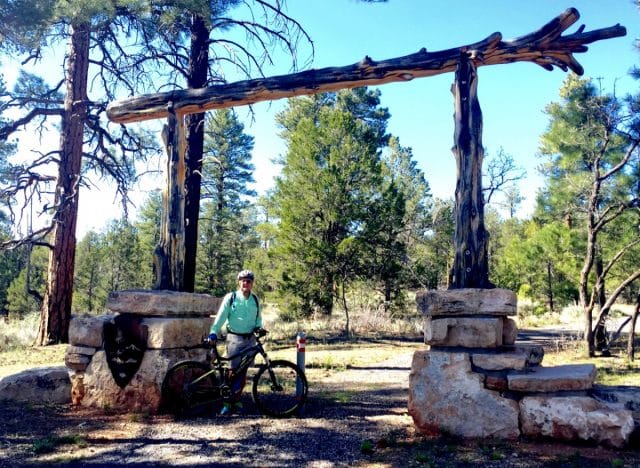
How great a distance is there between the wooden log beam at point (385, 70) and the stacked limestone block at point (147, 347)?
271 centimetres

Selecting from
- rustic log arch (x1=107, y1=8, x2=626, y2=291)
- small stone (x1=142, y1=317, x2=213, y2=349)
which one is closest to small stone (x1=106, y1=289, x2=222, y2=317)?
small stone (x1=142, y1=317, x2=213, y2=349)

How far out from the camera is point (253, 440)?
15.7ft

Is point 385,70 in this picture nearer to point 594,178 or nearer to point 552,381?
point 552,381

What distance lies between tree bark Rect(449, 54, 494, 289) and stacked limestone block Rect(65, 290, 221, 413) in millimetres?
3280

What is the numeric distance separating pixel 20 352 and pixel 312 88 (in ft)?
28.7

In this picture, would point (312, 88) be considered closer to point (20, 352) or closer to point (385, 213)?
point (20, 352)

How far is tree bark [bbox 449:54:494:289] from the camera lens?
17.6 ft

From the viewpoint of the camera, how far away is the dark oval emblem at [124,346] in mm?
5977

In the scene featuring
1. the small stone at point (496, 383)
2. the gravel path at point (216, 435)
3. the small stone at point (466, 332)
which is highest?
the small stone at point (466, 332)

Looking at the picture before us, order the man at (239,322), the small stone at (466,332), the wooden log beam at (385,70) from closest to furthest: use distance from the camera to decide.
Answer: the small stone at (466,332), the wooden log beam at (385,70), the man at (239,322)

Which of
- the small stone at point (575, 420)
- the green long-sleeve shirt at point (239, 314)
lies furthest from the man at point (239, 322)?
the small stone at point (575, 420)

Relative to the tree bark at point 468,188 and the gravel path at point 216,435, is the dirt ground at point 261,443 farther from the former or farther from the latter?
the tree bark at point 468,188

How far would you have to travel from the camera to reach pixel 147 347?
19.6 ft

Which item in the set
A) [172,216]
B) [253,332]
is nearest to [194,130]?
[172,216]
